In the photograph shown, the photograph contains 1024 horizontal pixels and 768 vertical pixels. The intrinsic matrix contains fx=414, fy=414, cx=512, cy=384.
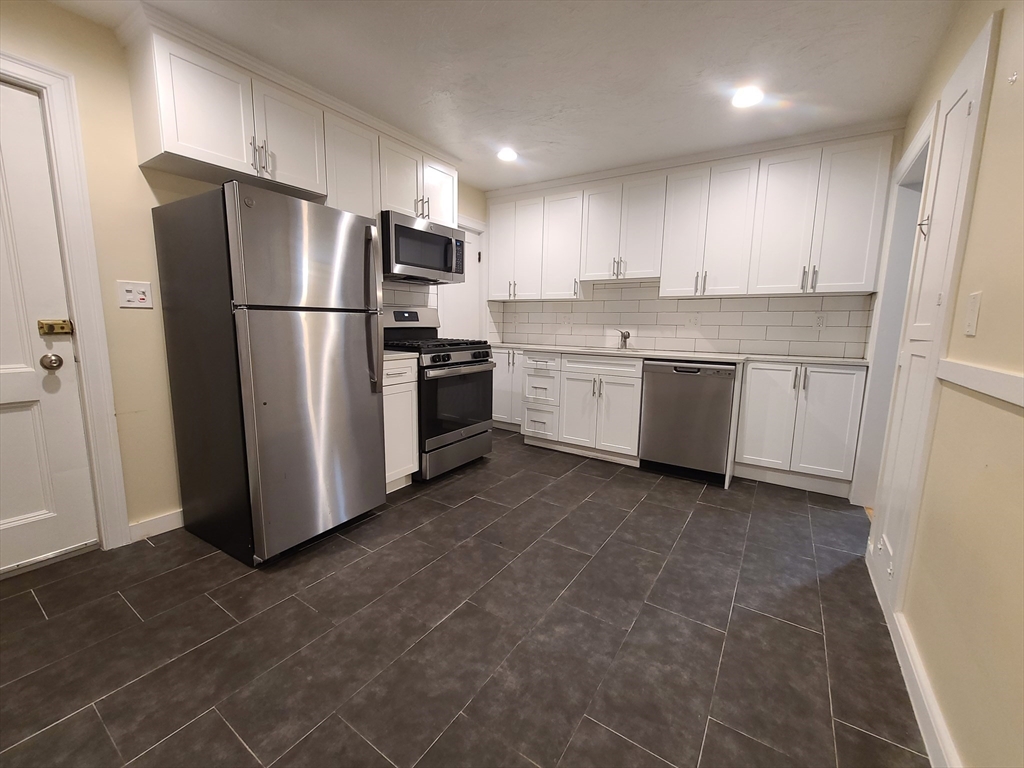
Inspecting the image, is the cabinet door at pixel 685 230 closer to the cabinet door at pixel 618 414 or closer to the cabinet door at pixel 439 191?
the cabinet door at pixel 618 414

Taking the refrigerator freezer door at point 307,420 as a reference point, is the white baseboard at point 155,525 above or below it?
below

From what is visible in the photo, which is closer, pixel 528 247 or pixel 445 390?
pixel 445 390

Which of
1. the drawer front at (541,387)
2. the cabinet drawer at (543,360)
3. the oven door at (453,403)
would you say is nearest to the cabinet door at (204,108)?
the oven door at (453,403)

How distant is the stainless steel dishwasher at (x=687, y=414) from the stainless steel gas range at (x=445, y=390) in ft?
4.22

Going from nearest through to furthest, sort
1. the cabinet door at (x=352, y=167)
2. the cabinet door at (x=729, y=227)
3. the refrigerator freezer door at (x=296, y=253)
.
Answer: the refrigerator freezer door at (x=296, y=253)
the cabinet door at (x=352, y=167)
the cabinet door at (x=729, y=227)

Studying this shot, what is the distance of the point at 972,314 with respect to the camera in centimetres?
122

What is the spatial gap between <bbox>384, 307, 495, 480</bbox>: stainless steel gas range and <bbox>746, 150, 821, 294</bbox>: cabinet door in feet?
7.20

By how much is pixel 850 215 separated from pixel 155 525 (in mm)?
4634

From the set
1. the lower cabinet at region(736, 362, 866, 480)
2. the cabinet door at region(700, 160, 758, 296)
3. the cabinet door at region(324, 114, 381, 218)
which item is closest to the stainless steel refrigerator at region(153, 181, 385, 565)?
the cabinet door at region(324, 114, 381, 218)

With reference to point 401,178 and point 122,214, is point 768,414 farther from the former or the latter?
point 122,214

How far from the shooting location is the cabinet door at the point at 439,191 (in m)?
3.22

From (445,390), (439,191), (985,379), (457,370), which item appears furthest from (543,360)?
(985,379)

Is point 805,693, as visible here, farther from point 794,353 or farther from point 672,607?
point 794,353

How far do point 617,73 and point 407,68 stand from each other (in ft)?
3.71
